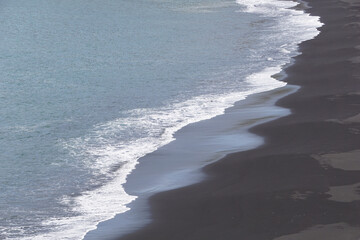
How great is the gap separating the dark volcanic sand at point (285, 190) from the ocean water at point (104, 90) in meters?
1.49

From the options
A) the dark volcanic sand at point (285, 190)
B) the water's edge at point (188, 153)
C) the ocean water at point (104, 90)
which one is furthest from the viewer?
the ocean water at point (104, 90)

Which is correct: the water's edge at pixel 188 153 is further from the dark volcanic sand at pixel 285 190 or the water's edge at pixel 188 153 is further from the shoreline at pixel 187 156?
the dark volcanic sand at pixel 285 190

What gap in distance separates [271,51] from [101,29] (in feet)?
51.3

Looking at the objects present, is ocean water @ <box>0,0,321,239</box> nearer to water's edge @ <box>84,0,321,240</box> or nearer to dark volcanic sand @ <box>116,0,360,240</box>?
water's edge @ <box>84,0,321,240</box>

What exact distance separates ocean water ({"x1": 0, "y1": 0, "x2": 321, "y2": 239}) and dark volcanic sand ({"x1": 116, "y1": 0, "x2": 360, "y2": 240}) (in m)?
1.49

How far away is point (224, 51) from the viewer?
35.1 metres

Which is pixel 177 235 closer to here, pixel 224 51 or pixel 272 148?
pixel 272 148

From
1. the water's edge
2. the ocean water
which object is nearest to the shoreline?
the water's edge

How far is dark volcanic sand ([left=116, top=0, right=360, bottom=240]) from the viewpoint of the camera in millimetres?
11078

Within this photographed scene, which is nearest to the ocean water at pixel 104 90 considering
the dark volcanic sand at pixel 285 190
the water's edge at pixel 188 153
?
the water's edge at pixel 188 153

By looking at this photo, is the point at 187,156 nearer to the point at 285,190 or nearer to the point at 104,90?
the point at 285,190

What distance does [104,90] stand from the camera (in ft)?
86.2

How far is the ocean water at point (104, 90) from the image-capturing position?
14289 millimetres

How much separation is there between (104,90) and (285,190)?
14.5m
